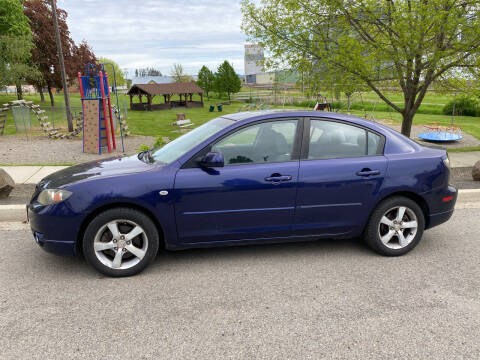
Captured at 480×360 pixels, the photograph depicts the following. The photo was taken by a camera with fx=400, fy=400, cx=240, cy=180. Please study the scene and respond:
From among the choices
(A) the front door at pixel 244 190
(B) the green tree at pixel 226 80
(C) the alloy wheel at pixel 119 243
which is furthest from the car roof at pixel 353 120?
(B) the green tree at pixel 226 80

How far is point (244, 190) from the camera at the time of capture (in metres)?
4.00

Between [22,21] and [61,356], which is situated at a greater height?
[22,21]

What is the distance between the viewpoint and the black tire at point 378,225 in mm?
4348

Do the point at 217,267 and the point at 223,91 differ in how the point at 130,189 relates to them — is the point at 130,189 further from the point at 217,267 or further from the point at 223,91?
the point at 223,91

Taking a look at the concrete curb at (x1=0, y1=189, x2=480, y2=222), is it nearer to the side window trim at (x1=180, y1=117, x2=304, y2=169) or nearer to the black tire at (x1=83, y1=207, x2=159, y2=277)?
the black tire at (x1=83, y1=207, x2=159, y2=277)

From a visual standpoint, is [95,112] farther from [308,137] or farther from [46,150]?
[308,137]

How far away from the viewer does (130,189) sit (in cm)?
382

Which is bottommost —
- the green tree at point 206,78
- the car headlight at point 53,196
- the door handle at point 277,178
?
the car headlight at point 53,196

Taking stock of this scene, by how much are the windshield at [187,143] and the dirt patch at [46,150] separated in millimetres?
8345

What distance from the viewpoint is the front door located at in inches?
156

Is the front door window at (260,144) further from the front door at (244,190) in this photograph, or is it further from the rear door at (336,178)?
the rear door at (336,178)

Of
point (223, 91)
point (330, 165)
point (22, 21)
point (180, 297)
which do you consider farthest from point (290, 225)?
point (223, 91)

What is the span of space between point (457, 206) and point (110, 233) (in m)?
5.37

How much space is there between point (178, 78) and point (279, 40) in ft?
273
